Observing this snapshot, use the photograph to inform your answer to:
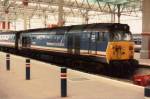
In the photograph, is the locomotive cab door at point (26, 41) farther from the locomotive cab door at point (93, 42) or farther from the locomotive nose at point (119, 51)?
the locomotive nose at point (119, 51)

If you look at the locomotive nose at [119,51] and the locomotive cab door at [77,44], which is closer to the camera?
the locomotive nose at [119,51]

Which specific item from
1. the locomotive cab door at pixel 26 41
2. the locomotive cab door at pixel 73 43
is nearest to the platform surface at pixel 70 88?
the locomotive cab door at pixel 73 43

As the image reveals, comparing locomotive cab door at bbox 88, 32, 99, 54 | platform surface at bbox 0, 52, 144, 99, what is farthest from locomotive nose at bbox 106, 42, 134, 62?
platform surface at bbox 0, 52, 144, 99

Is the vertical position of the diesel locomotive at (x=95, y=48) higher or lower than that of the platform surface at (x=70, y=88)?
higher

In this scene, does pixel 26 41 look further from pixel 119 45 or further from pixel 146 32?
pixel 119 45

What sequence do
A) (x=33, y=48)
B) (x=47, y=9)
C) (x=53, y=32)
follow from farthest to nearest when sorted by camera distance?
1. (x=47, y=9)
2. (x=33, y=48)
3. (x=53, y=32)

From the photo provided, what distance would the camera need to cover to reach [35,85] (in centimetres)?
1434

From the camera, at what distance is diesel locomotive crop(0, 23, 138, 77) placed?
2239 cm

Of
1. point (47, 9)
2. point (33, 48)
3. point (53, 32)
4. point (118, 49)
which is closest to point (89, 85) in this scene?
point (118, 49)

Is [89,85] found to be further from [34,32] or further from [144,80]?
[34,32]

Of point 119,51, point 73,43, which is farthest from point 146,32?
point 119,51

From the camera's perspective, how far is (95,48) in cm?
2330

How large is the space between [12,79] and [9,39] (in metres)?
32.3

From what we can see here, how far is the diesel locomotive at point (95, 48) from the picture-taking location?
22.4m
